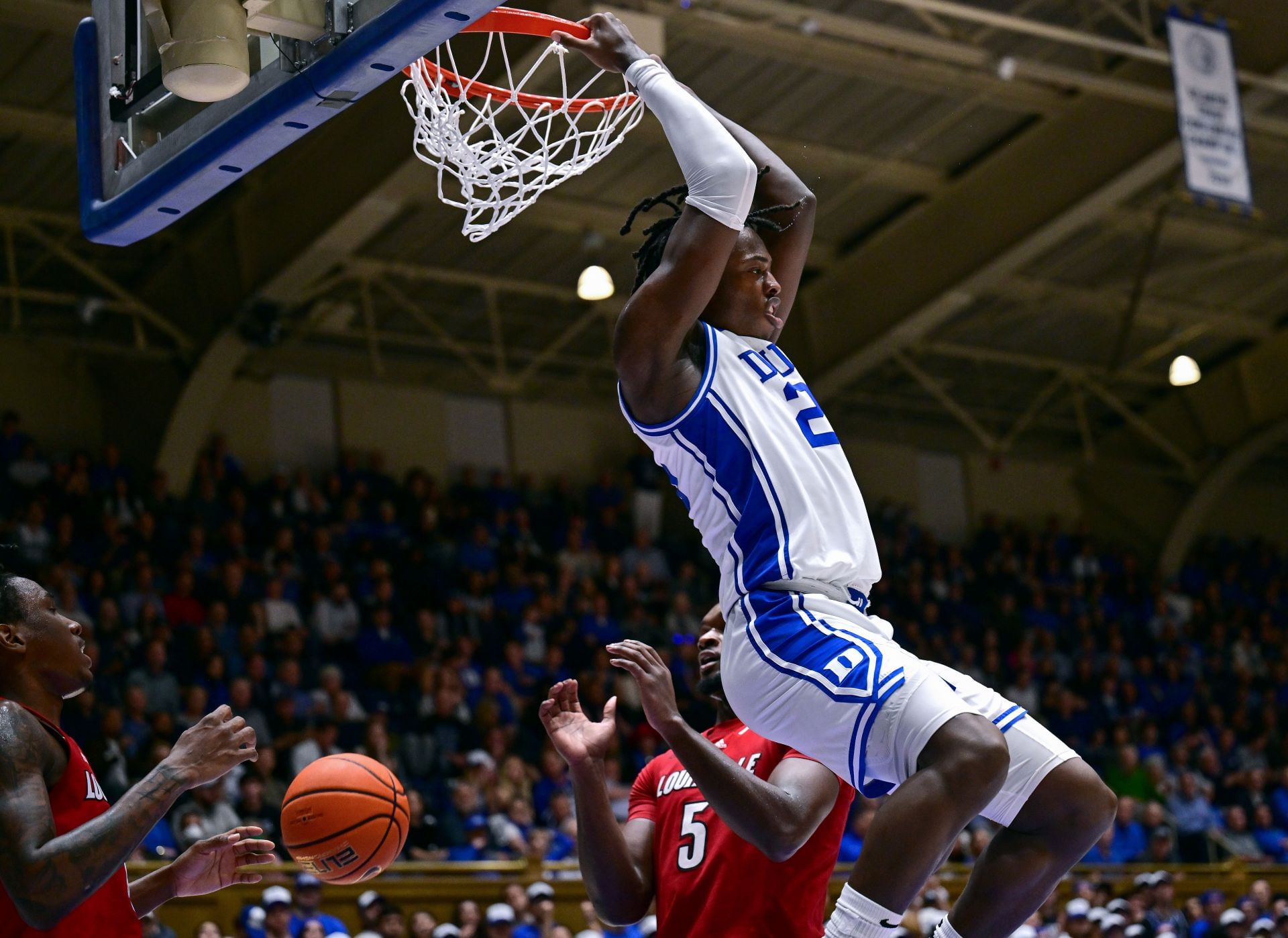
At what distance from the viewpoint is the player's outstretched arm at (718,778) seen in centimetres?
396

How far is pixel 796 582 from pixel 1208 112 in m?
11.1

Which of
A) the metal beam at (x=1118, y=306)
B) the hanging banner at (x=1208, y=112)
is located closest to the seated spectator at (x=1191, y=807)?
the metal beam at (x=1118, y=306)

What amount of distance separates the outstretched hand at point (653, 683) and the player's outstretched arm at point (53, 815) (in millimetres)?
934

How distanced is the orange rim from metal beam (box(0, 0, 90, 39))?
8979 millimetres

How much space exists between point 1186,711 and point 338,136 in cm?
1200

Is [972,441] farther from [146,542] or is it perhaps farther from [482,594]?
[146,542]

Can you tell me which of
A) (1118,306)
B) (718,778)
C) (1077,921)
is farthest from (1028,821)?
(1118,306)

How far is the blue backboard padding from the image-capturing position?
14.0ft

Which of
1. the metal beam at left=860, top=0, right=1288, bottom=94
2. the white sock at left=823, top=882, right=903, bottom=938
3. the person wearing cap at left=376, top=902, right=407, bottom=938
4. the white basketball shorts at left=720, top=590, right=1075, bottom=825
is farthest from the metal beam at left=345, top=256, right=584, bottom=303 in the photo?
the white sock at left=823, top=882, right=903, bottom=938

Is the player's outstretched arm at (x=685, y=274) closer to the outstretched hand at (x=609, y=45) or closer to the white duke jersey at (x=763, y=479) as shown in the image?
the white duke jersey at (x=763, y=479)

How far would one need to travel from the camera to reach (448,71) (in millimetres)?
5578

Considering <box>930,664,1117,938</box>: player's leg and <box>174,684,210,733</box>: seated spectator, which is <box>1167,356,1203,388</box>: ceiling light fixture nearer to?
<box>174,684,210,733</box>: seated spectator

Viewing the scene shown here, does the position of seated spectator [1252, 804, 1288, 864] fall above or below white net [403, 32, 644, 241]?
below

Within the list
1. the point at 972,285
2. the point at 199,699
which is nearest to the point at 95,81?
the point at 199,699
